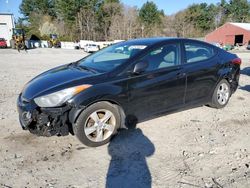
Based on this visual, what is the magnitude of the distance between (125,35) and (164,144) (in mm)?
61849

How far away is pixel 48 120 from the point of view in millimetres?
3777

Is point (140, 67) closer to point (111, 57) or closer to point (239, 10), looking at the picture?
point (111, 57)

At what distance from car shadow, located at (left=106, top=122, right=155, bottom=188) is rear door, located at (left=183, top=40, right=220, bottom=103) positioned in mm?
1370

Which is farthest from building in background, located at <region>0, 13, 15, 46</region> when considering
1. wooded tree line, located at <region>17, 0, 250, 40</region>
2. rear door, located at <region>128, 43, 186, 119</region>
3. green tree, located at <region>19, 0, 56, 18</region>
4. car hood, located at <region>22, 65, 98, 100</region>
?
rear door, located at <region>128, 43, 186, 119</region>

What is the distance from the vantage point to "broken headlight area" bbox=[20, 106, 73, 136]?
3.78 m

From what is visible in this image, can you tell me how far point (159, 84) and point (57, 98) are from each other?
1742mm

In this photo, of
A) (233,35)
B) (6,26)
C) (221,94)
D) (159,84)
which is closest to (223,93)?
(221,94)

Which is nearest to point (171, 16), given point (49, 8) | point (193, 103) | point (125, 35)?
point (125, 35)

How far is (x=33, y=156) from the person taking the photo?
384cm

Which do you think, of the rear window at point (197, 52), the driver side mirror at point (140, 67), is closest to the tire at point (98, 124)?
the driver side mirror at point (140, 67)

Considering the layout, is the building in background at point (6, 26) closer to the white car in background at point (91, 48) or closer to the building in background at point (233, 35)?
the white car in background at point (91, 48)

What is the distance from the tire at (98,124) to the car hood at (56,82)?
18.6 inches

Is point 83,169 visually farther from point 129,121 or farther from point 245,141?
point 245,141

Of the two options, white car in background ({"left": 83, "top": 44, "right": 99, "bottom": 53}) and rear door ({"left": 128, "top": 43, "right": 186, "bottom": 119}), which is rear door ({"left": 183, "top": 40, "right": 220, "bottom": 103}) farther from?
white car in background ({"left": 83, "top": 44, "right": 99, "bottom": 53})
